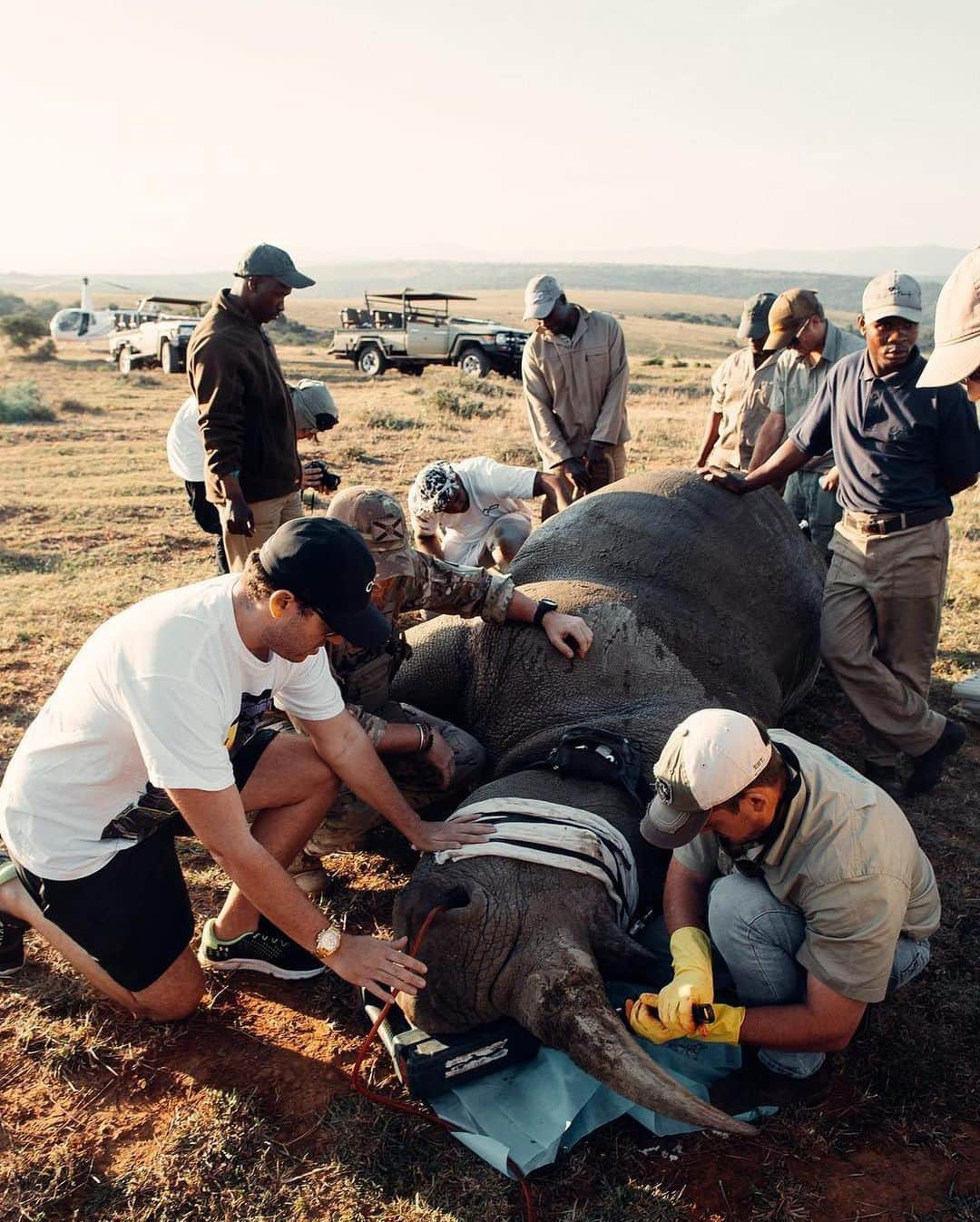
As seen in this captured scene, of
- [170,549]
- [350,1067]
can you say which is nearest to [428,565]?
[350,1067]

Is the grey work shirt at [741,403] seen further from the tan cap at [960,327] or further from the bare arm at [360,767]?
the bare arm at [360,767]

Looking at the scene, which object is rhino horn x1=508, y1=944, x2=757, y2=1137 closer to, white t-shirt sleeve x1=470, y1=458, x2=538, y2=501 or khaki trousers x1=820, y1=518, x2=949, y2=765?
khaki trousers x1=820, y1=518, x2=949, y2=765

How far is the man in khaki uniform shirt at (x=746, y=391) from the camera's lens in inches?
295

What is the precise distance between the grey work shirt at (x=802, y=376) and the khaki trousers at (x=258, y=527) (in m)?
3.22

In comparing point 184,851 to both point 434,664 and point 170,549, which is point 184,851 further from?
point 170,549

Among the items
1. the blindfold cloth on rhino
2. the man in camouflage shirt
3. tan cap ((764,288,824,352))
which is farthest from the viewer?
tan cap ((764,288,824,352))

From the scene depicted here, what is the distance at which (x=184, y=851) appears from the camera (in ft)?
16.5

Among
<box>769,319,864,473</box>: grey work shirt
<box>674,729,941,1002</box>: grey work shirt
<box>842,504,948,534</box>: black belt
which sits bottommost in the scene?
<box>674,729,941,1002</box>: grey work shirt

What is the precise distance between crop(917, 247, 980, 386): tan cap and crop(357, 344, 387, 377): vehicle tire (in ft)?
81.0

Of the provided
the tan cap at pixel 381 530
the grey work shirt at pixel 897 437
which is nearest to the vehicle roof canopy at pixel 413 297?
the grey work shirt at pixel 897 437

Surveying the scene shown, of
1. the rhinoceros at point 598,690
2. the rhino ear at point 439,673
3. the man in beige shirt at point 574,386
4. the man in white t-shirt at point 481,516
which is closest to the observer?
the rhinoceros at point 598,690

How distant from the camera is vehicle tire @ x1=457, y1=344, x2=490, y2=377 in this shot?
26.0 meters

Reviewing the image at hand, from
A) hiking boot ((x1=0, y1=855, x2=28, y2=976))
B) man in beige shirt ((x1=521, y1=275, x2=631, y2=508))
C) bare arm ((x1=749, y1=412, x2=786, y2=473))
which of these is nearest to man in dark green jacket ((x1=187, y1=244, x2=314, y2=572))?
man in beige shirt ((x1=521, y1=275, x2=631, y2=508))

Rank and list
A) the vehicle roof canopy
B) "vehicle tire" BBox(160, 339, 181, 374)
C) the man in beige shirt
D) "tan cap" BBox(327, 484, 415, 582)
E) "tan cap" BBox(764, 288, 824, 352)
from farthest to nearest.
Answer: the vehicle roof canopy, "vehicle tire" BBox(160, 339, 181, 374), the man in beige shirt, "tan cap" BBox(764, 288, 824, 352), "tan cap" BBox(327, 484, 415, 582)
